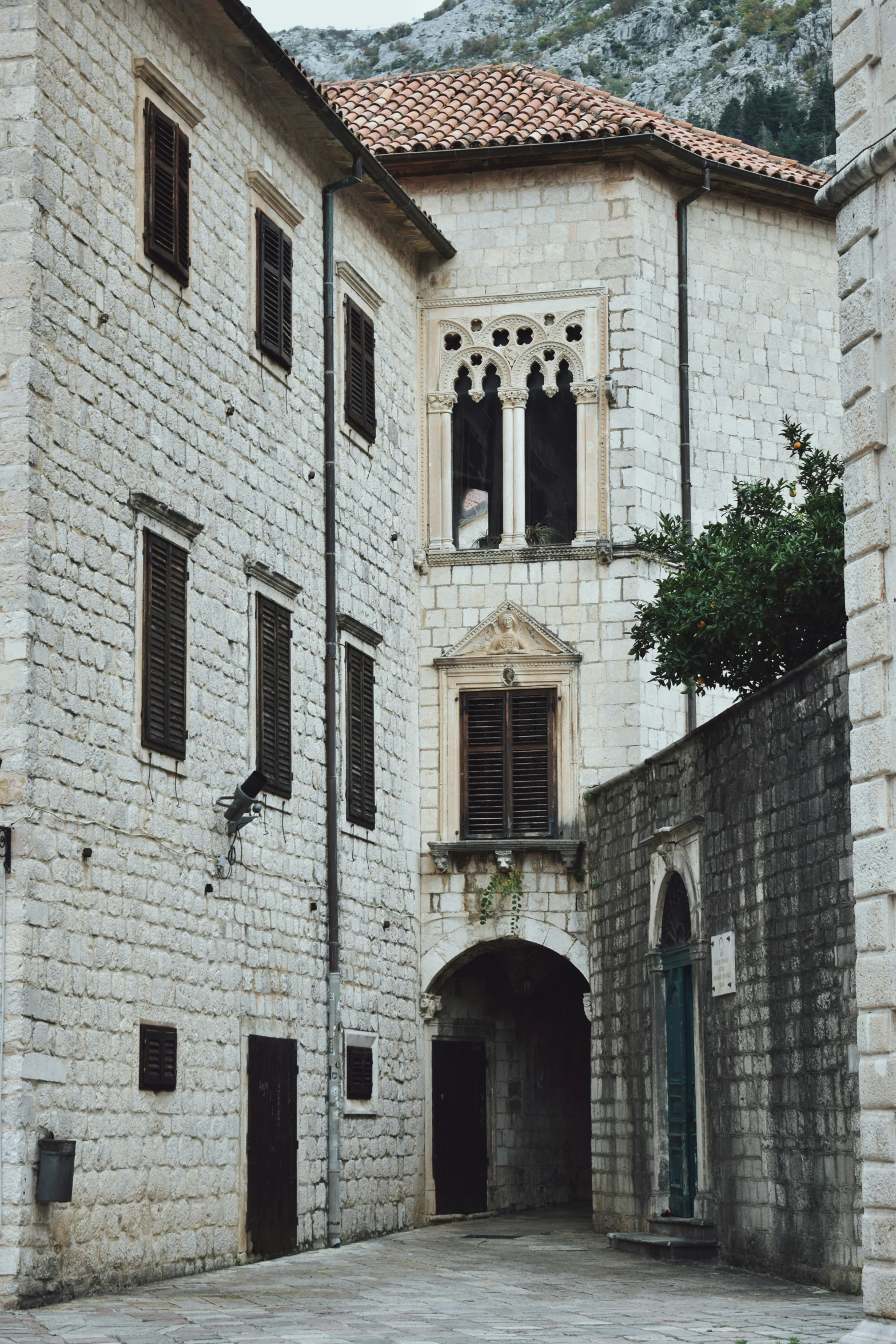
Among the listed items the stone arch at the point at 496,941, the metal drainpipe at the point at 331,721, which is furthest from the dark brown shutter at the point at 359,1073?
the stone arch at the point at 496,941

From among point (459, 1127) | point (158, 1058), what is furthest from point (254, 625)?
point (459, 1127)

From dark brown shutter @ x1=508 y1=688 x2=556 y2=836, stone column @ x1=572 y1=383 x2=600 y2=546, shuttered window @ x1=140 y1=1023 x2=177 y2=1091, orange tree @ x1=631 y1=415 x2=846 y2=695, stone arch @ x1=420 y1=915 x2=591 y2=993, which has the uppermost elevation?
stone column @ x1=572 y1=383 x2=600 y2=546

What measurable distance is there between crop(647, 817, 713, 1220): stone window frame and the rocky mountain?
4531 cm

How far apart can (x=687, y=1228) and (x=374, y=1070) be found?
158 inches

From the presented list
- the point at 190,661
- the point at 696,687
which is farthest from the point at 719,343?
the point at 190,661

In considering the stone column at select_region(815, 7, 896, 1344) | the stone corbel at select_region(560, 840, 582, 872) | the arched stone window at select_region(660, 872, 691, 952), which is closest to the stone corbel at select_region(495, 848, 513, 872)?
the stone corbel at select_region(560, 840, 582, 872)

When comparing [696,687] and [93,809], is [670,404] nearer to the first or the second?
[696,687]

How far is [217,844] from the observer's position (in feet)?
53.3

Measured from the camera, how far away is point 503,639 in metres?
21.8

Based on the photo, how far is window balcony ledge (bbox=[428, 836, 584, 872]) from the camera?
21.2 m

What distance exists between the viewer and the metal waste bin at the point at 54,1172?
41.8 ft

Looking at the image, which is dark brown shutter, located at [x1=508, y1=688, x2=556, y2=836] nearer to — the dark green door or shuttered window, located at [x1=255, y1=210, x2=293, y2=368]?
the dark green door

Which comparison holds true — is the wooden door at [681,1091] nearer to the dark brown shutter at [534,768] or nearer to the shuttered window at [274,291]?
the dark brown shutter at [534,768]

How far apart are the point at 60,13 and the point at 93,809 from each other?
569 centimetres
